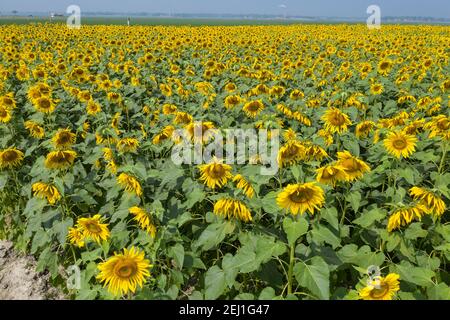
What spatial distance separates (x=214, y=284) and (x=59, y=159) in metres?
2.27

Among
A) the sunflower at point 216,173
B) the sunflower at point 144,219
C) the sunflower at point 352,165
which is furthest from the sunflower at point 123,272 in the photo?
the sunflower at point 352,165

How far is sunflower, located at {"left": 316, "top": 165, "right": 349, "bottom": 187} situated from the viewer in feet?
10.0

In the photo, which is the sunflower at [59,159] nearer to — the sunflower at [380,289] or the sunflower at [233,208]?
the sunflower at [233,208]

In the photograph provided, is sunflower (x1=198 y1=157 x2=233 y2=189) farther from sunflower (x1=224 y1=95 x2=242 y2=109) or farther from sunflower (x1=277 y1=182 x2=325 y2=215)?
sunflower (x1=224 y1=95 x2=242 y2=109)

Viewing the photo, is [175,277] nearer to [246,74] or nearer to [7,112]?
[7,112]

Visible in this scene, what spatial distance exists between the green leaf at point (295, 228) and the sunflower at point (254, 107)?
357 cm

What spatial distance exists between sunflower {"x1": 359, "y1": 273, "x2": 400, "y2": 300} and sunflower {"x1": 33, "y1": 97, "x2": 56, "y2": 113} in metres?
5.53

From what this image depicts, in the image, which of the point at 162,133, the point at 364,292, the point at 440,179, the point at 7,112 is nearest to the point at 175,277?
the point at 364,292

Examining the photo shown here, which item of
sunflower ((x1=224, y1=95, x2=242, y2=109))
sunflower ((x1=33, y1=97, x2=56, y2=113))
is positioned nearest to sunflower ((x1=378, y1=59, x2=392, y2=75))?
sunflower ((x1=224, y1=95, x2=242, y2=109))

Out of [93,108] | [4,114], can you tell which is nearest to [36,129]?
[4,114]

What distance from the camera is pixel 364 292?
241cm

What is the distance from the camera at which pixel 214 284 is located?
2945 millimetres

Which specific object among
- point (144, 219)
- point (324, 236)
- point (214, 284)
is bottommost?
point (214, 284)

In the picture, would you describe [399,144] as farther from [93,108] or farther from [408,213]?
[93,108]
